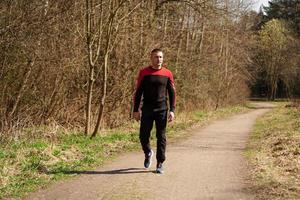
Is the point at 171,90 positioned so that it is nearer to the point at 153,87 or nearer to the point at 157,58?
the point at 153,87

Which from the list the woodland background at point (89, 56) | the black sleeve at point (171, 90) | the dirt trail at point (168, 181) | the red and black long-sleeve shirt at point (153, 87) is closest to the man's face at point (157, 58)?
the red and black long-sleeve shirt at point (153, 87)

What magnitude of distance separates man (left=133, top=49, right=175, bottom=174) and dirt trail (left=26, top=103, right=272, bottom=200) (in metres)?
0.62

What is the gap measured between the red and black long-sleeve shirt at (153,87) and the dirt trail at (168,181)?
4.09 feet

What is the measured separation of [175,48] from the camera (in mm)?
22219

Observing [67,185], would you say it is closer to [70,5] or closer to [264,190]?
[264,190]

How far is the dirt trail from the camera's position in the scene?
22.8ft

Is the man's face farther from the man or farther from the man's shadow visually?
the man's shadow

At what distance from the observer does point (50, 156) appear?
31.0 ft

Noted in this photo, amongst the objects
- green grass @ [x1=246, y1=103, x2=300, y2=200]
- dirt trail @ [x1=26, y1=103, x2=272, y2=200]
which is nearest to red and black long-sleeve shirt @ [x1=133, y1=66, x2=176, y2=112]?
dirt trail @ [x1=26, y1=103, x2=272, y2=200]

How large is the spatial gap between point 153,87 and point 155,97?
188 mm

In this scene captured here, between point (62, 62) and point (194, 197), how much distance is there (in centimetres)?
884

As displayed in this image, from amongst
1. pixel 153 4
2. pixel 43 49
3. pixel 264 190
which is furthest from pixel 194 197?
pixel 153 4

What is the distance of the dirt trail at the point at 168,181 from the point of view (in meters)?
6.94

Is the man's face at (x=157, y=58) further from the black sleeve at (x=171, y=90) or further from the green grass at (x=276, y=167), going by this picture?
the green grass at (x=276, y=167)
